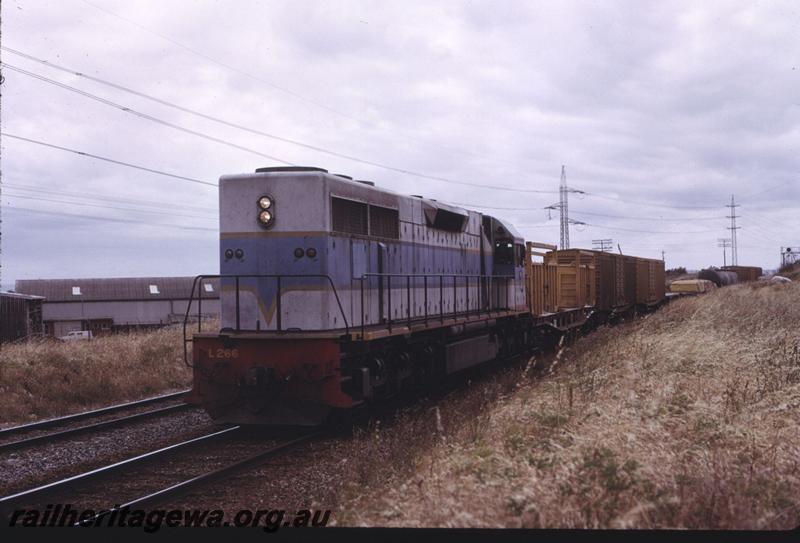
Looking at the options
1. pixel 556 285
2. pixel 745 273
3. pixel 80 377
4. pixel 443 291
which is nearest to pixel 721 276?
pixel 745 273

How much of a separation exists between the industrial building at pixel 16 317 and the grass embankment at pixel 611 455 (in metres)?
29.3

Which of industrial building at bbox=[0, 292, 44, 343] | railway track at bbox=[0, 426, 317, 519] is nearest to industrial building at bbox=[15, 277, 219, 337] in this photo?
industrial building at bbox=[0, 292, 44, 343]

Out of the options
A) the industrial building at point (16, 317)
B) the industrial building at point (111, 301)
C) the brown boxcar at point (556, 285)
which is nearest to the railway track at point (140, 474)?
the brown boxcar at point (556, 285)

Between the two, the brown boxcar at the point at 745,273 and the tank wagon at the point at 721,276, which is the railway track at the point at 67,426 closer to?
the tank wagon at the point at 721,276

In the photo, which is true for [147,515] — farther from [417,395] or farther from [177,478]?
[417,395]

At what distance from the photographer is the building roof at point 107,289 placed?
56.7 m

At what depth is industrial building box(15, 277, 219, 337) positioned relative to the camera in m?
55.8

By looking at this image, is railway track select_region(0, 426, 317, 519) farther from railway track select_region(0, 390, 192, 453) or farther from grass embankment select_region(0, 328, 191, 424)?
grass embankment select_region(0, 328, 191, 424)

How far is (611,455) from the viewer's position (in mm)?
5852

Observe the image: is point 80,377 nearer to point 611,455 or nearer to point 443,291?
point 443,291

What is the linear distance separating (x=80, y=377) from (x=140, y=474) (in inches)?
274

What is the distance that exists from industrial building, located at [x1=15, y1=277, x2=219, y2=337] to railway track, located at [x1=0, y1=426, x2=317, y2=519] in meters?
48.4

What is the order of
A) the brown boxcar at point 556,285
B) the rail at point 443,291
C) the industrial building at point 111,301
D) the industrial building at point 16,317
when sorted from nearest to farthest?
the rail at point 443,291 < the brown boxcar at point 556,285 < the industrial building at point 16,317 < the industrial building at point 111,301

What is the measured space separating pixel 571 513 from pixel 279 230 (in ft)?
20.6
